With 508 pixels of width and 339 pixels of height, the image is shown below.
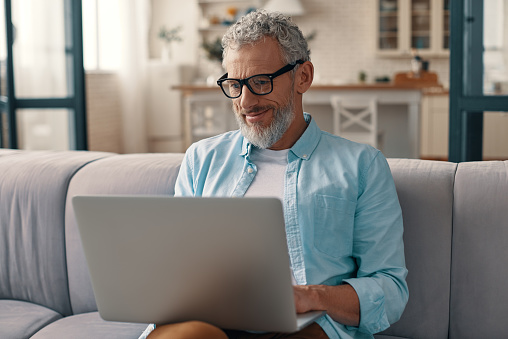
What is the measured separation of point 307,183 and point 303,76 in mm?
304

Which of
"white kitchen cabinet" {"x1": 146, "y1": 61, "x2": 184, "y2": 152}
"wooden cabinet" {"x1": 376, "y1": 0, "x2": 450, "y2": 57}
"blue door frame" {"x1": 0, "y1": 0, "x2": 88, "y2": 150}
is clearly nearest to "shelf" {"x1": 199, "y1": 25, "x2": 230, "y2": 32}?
"white kitchen cabinet" {"x1": 146, "y1": 61, "x2": 184, "y2": 152}

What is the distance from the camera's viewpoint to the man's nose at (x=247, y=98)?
5.10 feet

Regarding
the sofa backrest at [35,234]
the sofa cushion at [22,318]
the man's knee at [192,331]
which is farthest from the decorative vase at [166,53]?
the man's knee at [192,331]

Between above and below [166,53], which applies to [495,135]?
below

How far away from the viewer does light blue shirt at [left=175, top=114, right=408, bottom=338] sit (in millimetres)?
1425

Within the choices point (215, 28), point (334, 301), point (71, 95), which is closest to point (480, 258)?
point (334, 301)

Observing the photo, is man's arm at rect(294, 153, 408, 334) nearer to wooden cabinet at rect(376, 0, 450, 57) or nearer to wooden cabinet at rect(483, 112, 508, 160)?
wooden cabinet at rect(483, 112, 508, 160)

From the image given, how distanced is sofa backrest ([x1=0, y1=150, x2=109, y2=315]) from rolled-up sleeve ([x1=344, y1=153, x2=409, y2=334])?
1.02 meters

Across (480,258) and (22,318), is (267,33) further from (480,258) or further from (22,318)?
(22,318)

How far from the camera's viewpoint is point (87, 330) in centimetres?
176

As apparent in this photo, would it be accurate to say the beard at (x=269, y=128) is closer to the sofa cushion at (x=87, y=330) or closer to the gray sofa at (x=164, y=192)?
the gray sofa at (x=164, y=192)

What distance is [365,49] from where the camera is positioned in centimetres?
773

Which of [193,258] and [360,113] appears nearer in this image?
[193,258]

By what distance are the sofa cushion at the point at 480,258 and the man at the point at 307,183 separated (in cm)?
25
